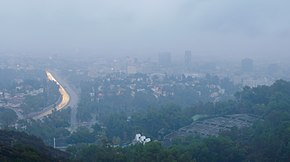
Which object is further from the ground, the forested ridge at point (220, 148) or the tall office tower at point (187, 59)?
the tall office tower at point (187, 59)

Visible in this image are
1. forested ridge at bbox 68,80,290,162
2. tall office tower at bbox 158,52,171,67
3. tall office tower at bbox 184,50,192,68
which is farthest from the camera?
tall office tower at bbox 184,50,192,68

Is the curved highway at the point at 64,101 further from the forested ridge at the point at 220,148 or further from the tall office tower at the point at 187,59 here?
the tall office tower at the point at 187,59

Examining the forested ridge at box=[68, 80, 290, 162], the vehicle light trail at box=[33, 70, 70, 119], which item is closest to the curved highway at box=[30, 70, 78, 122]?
the vehicle light trail at box=[33, 70, 70, 119]

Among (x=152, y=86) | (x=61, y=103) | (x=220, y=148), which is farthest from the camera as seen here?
(x=152, y=86)

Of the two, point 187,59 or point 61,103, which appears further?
point 187,59

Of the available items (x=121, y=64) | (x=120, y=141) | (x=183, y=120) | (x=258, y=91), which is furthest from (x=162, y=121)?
(x=121, y=64)

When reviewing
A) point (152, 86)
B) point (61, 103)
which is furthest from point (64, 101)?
point (152, 86)

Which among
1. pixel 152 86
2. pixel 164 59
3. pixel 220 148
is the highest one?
pixel 164 59

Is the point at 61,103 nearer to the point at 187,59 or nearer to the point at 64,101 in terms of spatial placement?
the point at 64,101

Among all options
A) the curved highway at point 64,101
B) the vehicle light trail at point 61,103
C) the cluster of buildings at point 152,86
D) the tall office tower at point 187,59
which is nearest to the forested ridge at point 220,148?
the curved highway at point 64,101

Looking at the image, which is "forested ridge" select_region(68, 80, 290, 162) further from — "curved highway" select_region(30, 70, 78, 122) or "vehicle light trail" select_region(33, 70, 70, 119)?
"vehicle light trail" select_region(33, 70, 70, 119)

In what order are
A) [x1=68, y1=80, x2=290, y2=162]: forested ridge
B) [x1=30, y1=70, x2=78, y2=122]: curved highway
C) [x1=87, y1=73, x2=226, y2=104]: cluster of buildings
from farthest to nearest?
[x1=87, y1=73, x2=226, y2=104]: cluster of buildings < [x1=30, y1=70, x2=78, y2=122]: curved highway < [x1=68, y1=80, x2=290, y2=162]: forested ridge
